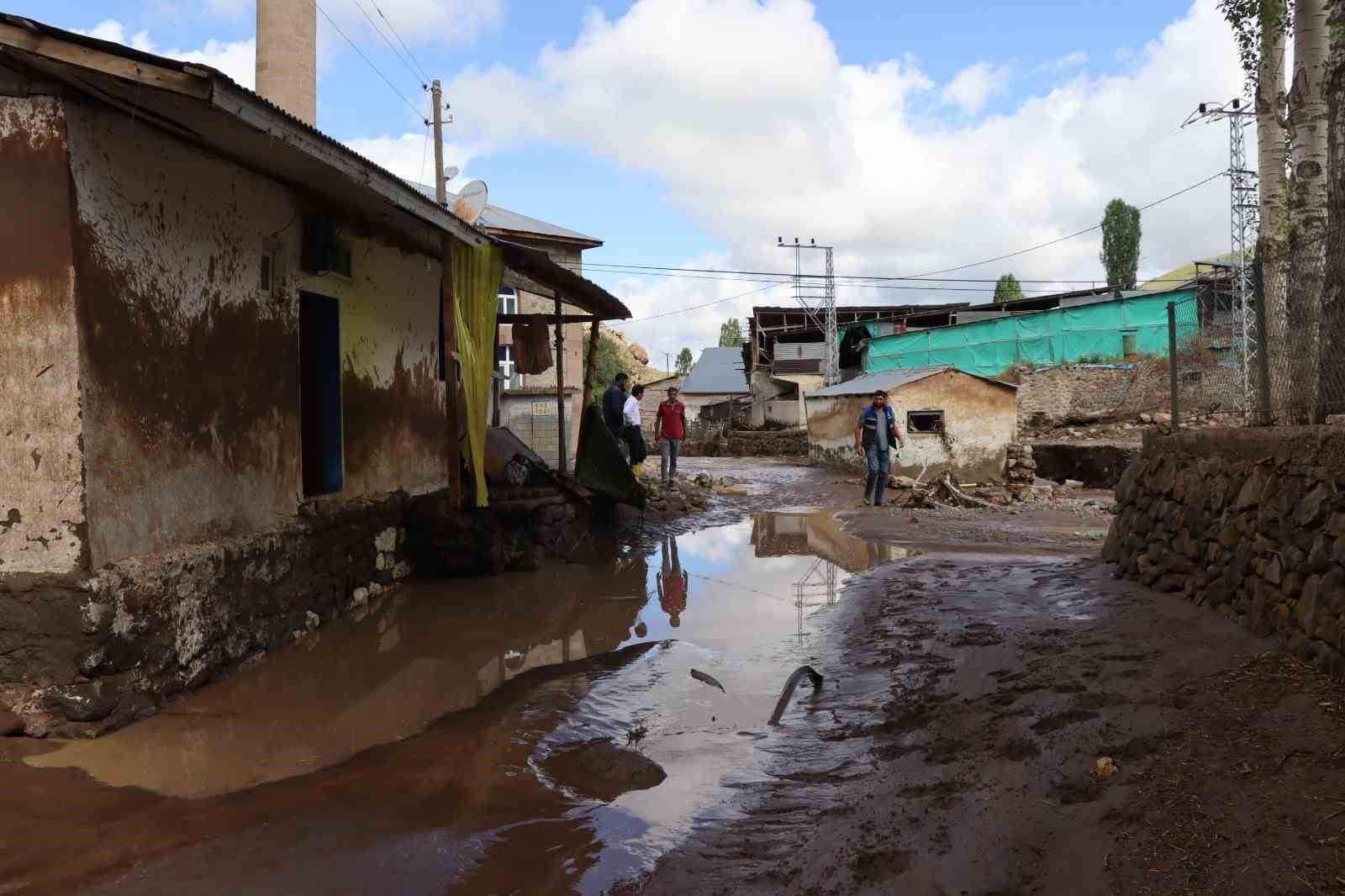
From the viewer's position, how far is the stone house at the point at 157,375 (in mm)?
4527

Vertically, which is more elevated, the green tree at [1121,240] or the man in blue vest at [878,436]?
the green tree at [1121,240]

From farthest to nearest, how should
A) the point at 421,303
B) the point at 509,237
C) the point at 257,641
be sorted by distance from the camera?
1. the point at 509,237
2. the point at 421,303
3. the point at 257,641

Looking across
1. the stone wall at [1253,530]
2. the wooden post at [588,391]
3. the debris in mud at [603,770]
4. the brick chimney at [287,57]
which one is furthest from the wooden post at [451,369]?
the brick chimney at [287,57]

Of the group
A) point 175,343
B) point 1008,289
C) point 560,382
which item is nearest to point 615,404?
point 560,382

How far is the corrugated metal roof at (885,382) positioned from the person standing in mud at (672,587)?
10604mm

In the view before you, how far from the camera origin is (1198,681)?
4.13 m

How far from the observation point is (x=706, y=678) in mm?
5855

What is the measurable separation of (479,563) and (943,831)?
6.30 m

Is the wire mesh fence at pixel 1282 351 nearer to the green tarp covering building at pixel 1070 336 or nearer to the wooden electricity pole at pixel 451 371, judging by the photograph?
the wooden electricity pole at pixel 451 371

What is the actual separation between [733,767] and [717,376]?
47127 mm

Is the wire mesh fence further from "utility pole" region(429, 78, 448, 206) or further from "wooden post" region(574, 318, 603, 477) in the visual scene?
"utility pole" region(429, 78, 448, 206)

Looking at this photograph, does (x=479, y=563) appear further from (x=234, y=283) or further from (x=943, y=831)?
(x=943, y=831)

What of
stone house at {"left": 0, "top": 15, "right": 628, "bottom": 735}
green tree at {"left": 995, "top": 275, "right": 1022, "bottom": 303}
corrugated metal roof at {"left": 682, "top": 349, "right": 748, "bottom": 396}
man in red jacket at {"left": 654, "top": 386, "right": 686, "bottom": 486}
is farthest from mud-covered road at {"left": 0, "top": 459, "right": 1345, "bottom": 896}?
green tree at {"left": 995, "top": 275, "right": 1022, "bottom": 303}

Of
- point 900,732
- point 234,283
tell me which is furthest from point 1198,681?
point 234,283
